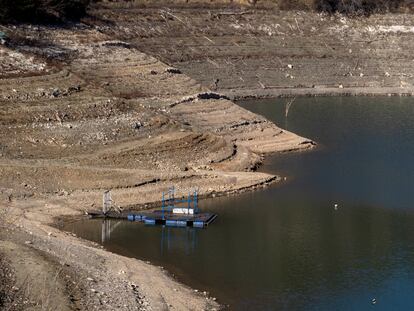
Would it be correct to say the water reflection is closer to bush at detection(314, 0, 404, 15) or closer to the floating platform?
the floating platform

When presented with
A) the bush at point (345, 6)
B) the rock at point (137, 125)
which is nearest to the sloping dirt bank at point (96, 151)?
the rock at point (137, 125)

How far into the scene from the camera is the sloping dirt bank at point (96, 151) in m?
31.9

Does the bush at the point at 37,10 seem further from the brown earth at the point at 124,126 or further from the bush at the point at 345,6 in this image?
the bush at the point at 345,6

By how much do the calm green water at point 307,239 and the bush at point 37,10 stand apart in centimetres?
2357

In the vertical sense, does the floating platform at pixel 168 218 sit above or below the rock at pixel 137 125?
below

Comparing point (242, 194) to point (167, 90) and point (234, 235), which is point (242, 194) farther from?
point (167, 90)

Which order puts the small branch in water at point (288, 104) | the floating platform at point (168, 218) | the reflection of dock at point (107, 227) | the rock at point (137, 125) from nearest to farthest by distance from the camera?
the reflection of dock at point (107, 227) < the floating platform at point (168, 218) < the rock at point (137, 125) < the small branch in water at point (288, 104)

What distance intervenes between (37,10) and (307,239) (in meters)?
38.5

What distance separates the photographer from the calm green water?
110 ft

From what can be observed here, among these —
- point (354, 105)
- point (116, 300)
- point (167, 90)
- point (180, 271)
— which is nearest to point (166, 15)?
point (354, 105)

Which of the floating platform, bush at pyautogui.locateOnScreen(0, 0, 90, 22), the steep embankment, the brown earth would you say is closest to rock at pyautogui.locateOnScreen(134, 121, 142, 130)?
the brown earth

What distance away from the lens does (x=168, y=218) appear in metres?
42.8

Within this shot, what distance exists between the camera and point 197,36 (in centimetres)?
8831

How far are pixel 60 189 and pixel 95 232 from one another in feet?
17.7
